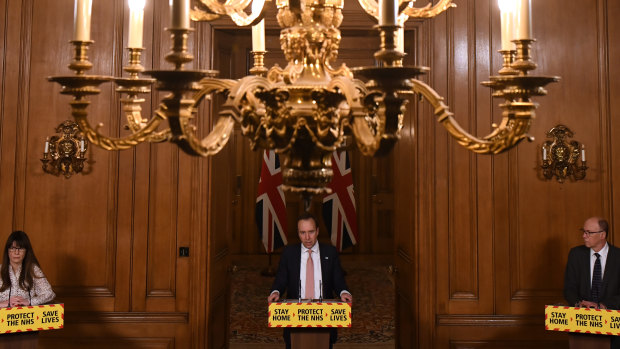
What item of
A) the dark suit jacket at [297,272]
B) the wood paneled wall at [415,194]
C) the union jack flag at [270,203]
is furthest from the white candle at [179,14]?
the union jack flag at [270,203]

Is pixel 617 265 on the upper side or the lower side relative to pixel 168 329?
upper

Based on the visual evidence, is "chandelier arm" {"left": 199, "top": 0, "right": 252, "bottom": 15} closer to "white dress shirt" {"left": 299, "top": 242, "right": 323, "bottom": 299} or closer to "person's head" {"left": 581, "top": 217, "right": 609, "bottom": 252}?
"white dress shirt" {"left": 299, "top": 242, "right": 323, "bottom": 299}

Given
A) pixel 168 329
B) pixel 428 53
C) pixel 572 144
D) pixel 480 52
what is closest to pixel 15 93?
pixel 168 329

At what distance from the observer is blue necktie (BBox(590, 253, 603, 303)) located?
3.63m

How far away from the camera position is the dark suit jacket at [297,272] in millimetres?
3801

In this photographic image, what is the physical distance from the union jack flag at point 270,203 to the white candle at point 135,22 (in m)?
5.10

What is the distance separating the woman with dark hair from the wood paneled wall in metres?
0.51

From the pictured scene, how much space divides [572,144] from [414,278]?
1.42 meters

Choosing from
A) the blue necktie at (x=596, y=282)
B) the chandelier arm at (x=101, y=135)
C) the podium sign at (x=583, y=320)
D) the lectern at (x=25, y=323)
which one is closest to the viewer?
the chandelier arm at (x=101, y=135)

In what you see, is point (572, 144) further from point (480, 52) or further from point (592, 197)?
point (480, 52)

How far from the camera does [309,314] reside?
298 cm

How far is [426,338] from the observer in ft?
13.5

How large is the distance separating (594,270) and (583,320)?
862 mm

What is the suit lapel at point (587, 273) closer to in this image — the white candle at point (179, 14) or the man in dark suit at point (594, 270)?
the man in dark suit at point (594, 270)
